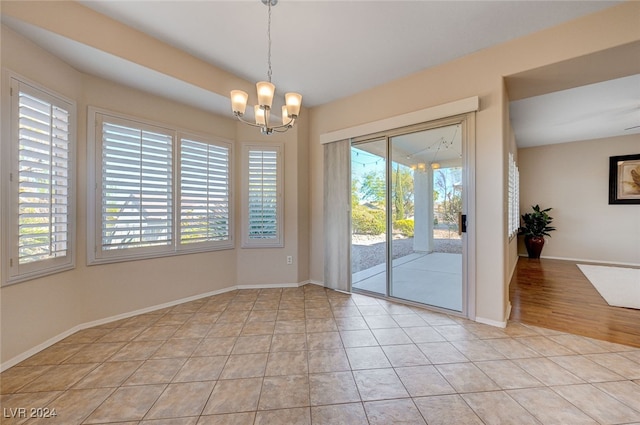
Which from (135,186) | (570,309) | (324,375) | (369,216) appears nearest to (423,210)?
(369,216)

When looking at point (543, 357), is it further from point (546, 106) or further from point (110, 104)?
point (110, 104)

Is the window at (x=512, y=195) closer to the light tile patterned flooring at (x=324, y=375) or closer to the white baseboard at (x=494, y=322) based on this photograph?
the white baseboard at (x=494, y=322)

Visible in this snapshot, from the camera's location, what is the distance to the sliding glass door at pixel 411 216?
3.07m

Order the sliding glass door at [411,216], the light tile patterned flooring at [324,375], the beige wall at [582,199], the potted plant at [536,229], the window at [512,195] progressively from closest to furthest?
1. the light tile patterned flooring at [324,375]
2. the sliding glass door at [411,216]
3. the window at [512,195]
4. the beige wall at [582,199]
5. the potted plant at [536,229]

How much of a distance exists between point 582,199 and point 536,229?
47.0 inches

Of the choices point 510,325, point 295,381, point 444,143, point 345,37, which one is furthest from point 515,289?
point 345,37

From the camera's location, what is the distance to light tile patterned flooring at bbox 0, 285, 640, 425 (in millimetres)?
1573

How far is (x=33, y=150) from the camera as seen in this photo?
223 centimetres

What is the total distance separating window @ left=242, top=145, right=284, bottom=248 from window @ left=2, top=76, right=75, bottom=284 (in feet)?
6.58

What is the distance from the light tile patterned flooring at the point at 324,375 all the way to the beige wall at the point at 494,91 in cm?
65

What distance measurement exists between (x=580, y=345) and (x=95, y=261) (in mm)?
4928

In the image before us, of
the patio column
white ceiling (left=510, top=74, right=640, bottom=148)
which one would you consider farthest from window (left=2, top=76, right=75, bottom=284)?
white ceiling (left=510, top=74, right=640, bottom=148)

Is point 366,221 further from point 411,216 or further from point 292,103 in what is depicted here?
point 292,103

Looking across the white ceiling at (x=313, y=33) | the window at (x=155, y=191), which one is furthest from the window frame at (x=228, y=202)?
the white ceiling at (x=313, y=33)
